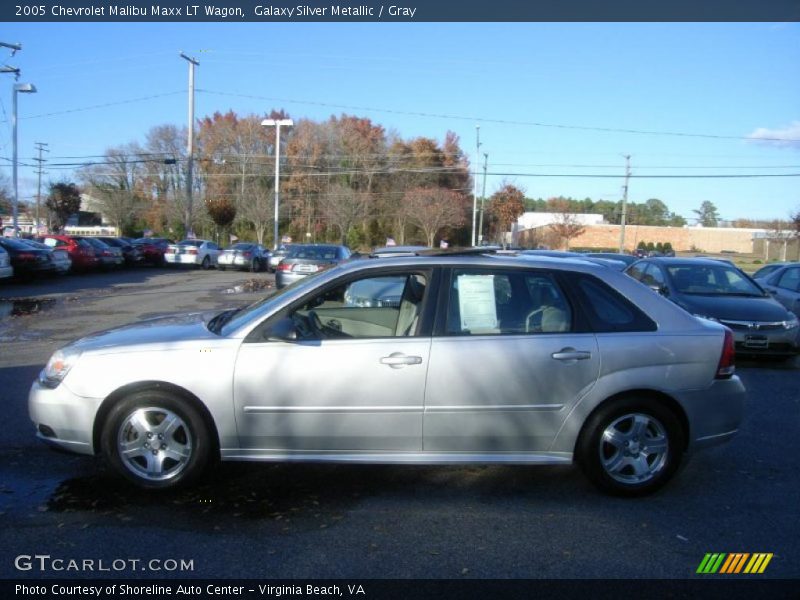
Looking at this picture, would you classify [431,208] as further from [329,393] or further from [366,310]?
[329,393]

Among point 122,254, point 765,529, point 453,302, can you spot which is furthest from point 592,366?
point 122,254

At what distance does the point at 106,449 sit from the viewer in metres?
4.52

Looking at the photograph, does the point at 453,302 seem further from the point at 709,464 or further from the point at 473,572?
the point at 709,464

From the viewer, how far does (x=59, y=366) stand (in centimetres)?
468

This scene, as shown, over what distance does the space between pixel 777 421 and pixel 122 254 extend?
31.6 m

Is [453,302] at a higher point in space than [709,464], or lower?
higher

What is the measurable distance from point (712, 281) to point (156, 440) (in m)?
9.40

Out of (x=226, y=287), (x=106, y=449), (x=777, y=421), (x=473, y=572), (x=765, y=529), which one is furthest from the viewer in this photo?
(x=226, y=287)

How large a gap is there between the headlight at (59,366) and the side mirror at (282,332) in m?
1.32

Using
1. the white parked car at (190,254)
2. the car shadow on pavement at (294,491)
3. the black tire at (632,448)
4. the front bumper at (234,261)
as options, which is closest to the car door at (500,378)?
the black tire at (632,448)

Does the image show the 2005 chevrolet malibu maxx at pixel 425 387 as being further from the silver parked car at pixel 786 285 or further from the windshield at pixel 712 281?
the silver parked car at pixel 786 285

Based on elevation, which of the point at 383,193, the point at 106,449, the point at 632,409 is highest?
the point at 383,193

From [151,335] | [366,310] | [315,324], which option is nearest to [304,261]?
[366,310]

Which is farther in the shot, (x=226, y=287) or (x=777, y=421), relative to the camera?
(x=226, y=287)
